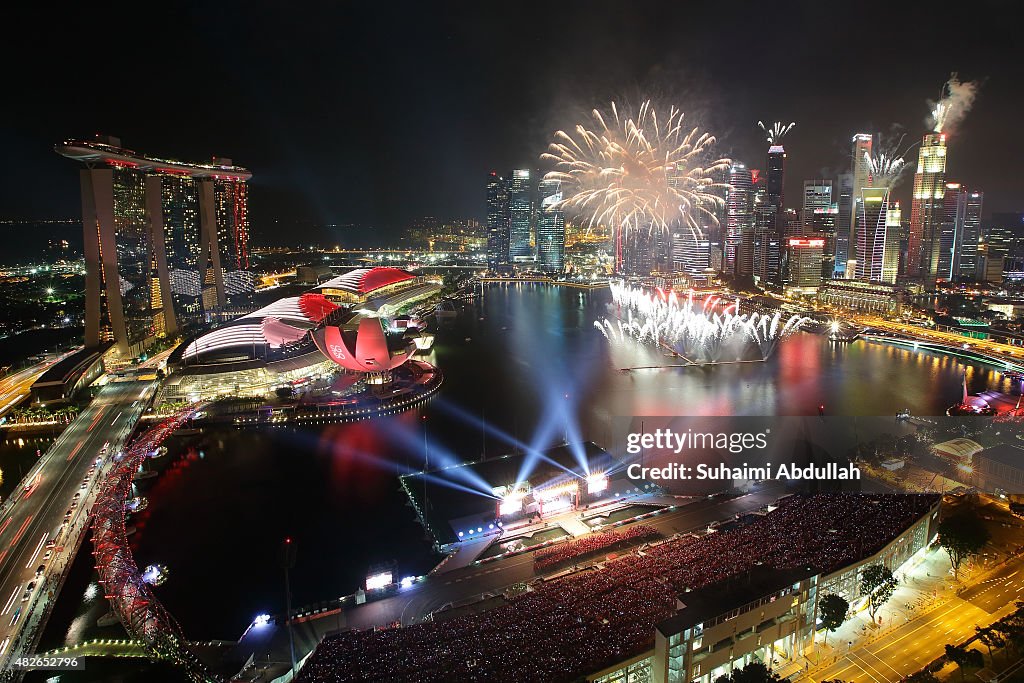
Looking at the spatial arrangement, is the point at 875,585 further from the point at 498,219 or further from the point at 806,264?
the point at 498,219

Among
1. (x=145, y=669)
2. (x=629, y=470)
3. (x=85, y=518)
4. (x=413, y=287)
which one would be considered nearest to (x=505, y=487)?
(x=629, y=470)

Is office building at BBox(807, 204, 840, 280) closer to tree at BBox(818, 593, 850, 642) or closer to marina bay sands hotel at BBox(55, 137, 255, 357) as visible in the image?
marina bay sands hotel at BBox(55, 137, 255, 357)

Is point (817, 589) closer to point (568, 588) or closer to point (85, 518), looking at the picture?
point (568, 588)

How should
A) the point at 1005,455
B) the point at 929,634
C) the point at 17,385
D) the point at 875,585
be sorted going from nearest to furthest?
the point at 929,634
the point at 875,585
the point at 1005,455
the point at 17,385

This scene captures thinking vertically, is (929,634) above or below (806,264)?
below

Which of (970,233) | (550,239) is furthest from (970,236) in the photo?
(550,239)

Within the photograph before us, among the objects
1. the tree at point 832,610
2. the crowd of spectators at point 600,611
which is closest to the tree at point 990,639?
the crowd of spectators at point 600,611

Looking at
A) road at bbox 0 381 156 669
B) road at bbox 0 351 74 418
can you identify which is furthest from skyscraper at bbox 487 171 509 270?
road at bbox 0 381 156 669

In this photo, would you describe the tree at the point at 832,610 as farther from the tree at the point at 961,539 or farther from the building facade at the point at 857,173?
the building facade at the point at 857,173
